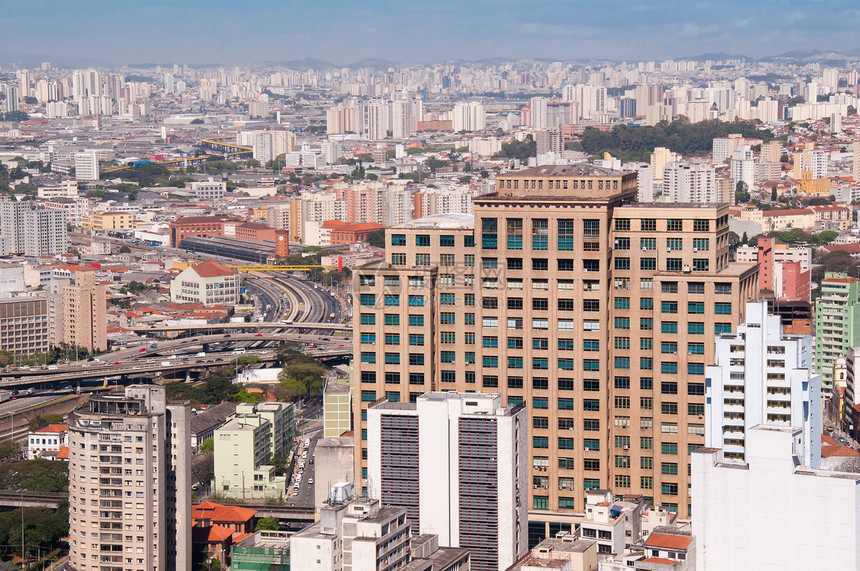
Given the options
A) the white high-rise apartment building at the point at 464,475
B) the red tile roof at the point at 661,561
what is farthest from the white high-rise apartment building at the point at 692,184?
the red tile roof at the point at 661,561

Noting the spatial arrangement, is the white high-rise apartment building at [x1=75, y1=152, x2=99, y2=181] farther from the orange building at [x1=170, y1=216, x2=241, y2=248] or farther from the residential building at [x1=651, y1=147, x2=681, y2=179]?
the residential building at [x1=651, y1=147, x2=681, y2=179]

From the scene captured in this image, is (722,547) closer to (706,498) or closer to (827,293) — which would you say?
(706,498)

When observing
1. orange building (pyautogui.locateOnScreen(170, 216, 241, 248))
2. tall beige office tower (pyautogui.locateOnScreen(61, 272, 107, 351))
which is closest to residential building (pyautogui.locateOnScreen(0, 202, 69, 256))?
orange building (pyautogui.locateOnScreen(170, 216, 241, 248))

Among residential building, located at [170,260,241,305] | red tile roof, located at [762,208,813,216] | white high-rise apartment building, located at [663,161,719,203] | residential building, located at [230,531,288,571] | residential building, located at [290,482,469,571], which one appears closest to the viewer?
residential building, located at [290,482,469,571]

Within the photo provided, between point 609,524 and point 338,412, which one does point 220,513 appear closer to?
point 338,412

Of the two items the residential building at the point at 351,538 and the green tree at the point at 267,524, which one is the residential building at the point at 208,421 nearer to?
the green tree at the point at 267,524

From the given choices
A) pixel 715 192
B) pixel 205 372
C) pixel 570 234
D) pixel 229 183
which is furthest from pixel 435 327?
pixel 229 183

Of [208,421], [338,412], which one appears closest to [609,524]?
[338,412]
